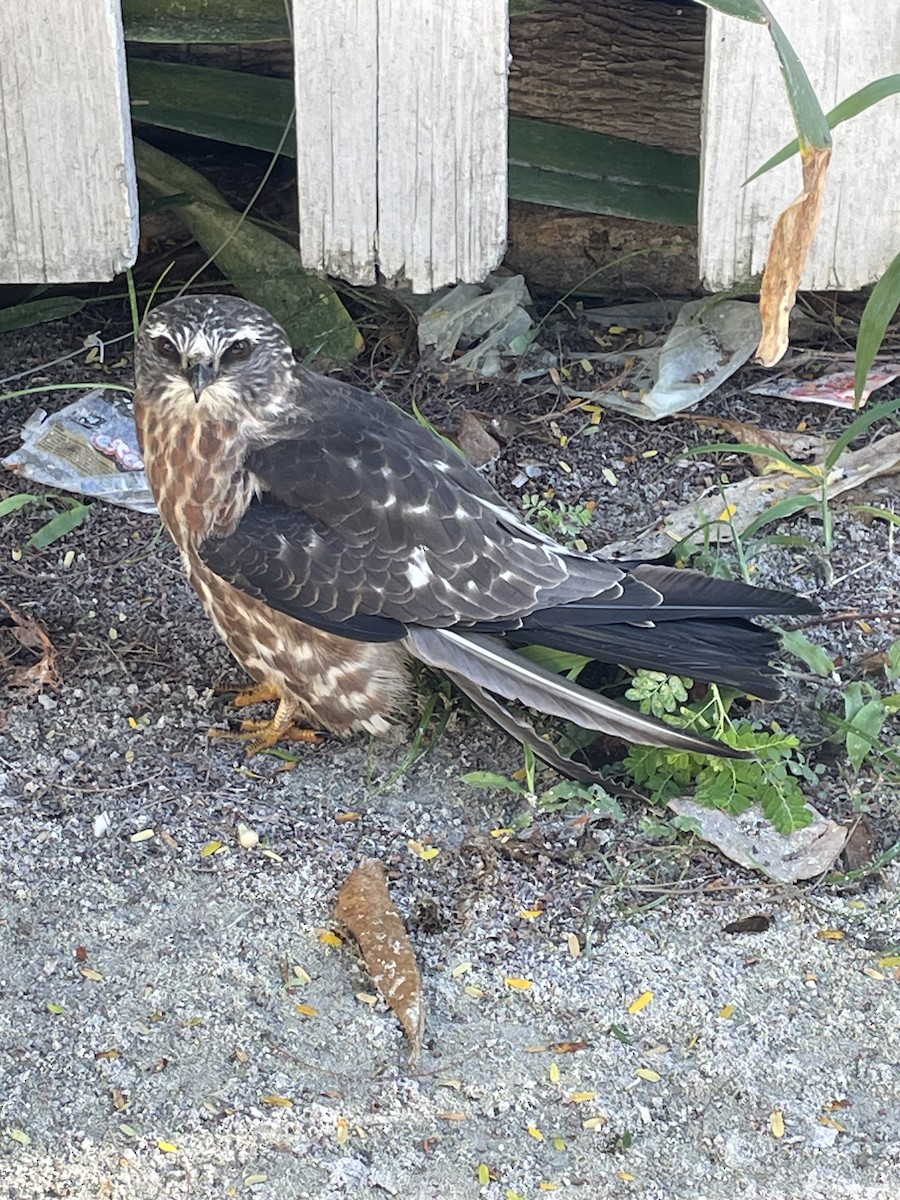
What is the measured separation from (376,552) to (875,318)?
3.71 ft

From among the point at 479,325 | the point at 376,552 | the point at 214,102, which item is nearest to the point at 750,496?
the point at 479,325

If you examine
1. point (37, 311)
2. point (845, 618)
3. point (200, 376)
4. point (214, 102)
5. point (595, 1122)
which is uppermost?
point (214, 102)

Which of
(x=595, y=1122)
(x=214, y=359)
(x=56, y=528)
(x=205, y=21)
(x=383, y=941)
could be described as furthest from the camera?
(x=205, y=21)

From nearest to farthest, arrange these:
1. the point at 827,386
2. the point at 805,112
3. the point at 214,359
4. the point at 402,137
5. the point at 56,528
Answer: the point at 805,112
the point at 214,359
the point at 402,137
the point at 56,528
the point at 827,386

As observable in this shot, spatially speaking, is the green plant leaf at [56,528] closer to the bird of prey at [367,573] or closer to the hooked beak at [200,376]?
the bird of prey at [367,573]

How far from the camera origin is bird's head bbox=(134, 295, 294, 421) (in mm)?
3146

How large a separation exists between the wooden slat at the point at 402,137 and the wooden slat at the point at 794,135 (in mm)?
503

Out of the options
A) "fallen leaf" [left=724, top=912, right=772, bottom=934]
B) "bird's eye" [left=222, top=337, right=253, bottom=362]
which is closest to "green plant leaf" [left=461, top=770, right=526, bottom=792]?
"fallen leaf" [left=724, top=912, right=772, bottom=934]

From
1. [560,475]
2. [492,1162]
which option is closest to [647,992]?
[492,1162]

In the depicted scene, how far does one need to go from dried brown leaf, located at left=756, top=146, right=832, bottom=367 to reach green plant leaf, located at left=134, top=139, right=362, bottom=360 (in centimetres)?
160

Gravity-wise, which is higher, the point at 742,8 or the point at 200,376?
the point at 742,8

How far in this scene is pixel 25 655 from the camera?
338 cm

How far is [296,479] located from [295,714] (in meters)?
0.54

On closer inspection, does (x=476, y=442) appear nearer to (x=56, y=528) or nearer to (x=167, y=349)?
(x=167, y=349)
